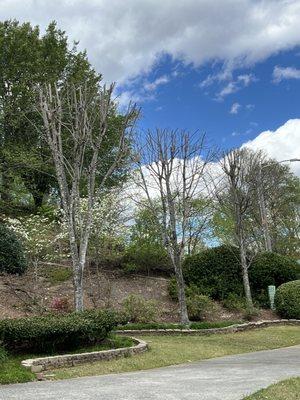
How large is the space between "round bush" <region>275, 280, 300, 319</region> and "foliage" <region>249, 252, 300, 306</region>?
5.41 ft

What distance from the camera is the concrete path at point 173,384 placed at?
21.0 ft

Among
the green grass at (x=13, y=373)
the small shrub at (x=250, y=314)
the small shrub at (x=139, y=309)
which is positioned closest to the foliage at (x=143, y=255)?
the small shrub at (x=250, y=314)

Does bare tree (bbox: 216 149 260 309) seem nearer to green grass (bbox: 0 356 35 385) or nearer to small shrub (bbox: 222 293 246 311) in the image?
small shrub (bbox: 222 293 246 311)

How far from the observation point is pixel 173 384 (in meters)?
7.39

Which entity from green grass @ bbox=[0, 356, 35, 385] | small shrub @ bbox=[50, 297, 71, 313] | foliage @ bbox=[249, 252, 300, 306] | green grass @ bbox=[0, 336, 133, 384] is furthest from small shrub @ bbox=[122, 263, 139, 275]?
green grass @ bbox=[0, 356, 35, 385]

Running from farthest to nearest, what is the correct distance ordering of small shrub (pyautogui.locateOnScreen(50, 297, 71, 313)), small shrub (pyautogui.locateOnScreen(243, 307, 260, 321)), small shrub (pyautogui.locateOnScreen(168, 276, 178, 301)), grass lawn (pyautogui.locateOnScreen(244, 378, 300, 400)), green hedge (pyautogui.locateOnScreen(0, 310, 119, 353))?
small shrub (pyautogui.locateOnScreen(168, 276, 178, 301)), small shrub (pyautogui.locateOnScreen(243, 307, 260, 321)), small shrub (pyautogui.locateOnScreen(50, 297, 71, 313)), green hedge (pyautogui.locateOnScreen(0, 310, 119, 353)), grass lawn (pyautogui.locateOnScreen(244, 378, 300, 400))

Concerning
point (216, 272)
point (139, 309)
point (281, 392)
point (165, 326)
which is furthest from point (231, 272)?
point (281, 392)

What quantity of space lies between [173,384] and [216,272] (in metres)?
14.7

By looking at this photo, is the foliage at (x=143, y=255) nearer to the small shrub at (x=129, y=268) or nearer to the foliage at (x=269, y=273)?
the small shrub at (x=129, y=268)

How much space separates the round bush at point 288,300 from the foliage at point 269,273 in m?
1.65

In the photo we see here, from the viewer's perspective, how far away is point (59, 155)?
46.7ft

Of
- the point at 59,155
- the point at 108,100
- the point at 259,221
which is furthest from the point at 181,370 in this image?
the point at 259,221

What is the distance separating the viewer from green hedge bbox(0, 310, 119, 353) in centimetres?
981

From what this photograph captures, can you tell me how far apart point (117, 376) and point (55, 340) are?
240 cm
